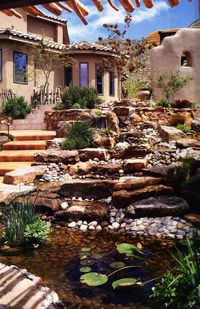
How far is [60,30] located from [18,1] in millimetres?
23744

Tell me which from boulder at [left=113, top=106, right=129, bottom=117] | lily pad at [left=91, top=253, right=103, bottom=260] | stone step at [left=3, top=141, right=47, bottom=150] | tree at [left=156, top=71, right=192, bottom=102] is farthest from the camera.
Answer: tree at [left=156, top=71, right=192, bottom=102]

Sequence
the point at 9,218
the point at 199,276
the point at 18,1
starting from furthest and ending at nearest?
the point at 9,218
the point at 199,276
the point at 18,1

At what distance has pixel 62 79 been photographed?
75.5ft

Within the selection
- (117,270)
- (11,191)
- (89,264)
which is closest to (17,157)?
(11,191)

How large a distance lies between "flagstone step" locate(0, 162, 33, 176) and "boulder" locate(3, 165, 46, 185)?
0.80 meters

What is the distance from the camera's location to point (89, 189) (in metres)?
8.08

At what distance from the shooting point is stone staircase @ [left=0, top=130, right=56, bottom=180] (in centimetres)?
1130

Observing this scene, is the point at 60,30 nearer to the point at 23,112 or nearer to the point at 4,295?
the point at 23,112

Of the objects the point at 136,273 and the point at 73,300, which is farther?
the point at 136,273

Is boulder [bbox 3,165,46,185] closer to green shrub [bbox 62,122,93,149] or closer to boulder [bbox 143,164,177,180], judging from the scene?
green shrub [bbox 62,122,93,149]

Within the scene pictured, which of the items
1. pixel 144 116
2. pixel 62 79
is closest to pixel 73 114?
pixel 144 116

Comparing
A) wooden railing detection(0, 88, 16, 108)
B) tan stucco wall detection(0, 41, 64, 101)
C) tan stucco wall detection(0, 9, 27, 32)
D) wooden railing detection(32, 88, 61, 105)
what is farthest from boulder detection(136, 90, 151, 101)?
tan stucco wall detection(0, 9, 27, 32)

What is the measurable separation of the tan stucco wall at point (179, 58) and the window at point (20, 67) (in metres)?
7.39

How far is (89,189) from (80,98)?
9.53 metres
